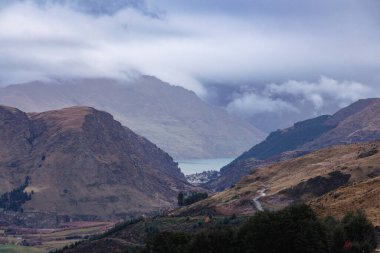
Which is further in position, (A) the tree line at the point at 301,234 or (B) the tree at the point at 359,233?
(A) the tree line at the point at 301,234

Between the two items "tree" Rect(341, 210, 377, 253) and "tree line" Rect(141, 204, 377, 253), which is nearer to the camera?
"tree" Rect(341, 210, 377, 253)

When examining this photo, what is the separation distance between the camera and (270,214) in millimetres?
154625

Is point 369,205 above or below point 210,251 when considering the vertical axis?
above

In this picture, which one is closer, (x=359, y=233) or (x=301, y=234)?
(x=301, y=234)

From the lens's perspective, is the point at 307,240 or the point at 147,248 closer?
the point at 307,240

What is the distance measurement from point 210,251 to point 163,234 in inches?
760

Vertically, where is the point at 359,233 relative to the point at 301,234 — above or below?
below

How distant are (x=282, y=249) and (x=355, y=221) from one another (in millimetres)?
17562

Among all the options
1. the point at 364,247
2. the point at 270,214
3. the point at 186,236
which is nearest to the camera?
the point at 364,247

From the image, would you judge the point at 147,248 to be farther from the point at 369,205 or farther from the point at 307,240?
the point at 369,205

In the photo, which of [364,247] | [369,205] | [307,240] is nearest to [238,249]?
[307,240]

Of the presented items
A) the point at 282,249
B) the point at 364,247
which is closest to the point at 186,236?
the point at 282,249

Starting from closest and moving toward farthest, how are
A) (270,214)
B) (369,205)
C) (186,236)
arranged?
(270,214) < (186,236) < (369,205)

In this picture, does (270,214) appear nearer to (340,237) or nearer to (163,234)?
(340,237)
